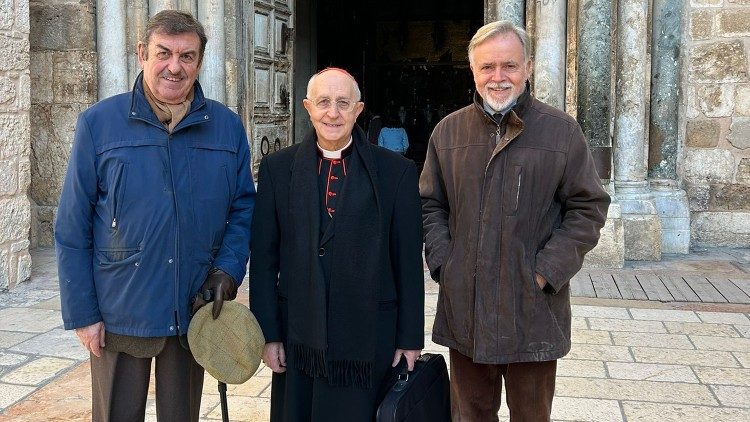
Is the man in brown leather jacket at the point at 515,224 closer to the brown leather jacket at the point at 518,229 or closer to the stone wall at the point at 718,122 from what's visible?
the brown leather jacket at the point at 518,229

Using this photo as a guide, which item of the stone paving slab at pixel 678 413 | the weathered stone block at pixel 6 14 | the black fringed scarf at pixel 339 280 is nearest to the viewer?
the black fringed scarf at pixel 339 280

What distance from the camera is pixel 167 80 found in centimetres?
254

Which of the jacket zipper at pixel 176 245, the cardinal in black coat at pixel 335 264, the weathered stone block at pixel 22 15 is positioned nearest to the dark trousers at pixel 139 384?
the jacket zipper at pixel 176 245

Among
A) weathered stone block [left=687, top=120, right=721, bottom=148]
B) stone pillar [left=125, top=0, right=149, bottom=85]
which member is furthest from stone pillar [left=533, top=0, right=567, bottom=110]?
stone pillar [left=125, top=0, right=149, bottom=85]

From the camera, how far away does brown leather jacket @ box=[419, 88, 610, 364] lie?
8.36 feet

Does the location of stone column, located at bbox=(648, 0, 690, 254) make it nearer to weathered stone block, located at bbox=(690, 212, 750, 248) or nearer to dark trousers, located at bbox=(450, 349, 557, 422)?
weathered stone block, located at bbox=(690, 212, 750, 248)

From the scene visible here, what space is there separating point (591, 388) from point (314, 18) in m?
9.53

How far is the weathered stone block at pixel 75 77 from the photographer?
745cm

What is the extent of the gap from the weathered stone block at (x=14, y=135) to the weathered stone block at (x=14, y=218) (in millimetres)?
331

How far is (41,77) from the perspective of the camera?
757cm

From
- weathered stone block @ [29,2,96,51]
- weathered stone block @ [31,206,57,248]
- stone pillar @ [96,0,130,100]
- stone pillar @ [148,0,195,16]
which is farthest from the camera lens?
weathered stone block @ [31,206,57,248]

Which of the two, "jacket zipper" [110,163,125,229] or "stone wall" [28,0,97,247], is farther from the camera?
"stone wall" [28,0,97,247]

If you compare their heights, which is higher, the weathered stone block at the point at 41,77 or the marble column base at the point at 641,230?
the weathered stone block at the point at 41,77

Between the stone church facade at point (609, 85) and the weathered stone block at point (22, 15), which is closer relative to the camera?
the weathered stone block at point (22, 15)
